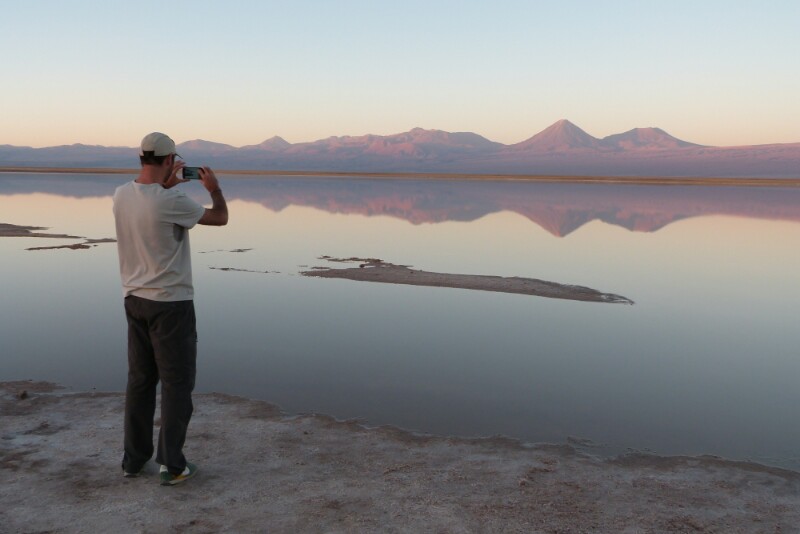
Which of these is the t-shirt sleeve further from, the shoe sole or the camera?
the shoe sole

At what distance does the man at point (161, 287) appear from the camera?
15.8ft

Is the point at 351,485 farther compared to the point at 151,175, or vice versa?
the point at 351,485

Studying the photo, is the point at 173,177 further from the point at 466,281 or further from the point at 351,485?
the point at 466,281

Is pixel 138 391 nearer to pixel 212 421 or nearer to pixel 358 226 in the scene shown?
pixel 212 421

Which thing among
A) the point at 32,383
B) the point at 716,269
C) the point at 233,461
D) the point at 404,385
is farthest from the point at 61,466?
the point at 716,269

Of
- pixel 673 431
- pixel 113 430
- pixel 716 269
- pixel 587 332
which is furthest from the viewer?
pixel 716 269

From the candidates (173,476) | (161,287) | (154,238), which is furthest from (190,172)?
(173,476)

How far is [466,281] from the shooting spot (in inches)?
640

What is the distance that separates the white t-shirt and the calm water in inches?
112

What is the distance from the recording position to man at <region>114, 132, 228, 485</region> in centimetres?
482

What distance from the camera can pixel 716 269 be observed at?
19.7 m

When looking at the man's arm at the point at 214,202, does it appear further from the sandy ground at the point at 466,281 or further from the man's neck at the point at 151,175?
the sandy ground at the point at 466,281

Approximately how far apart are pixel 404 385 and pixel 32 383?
13.6 feet

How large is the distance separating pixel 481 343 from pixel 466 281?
19.3ft
